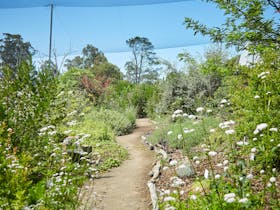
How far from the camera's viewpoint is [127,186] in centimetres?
461

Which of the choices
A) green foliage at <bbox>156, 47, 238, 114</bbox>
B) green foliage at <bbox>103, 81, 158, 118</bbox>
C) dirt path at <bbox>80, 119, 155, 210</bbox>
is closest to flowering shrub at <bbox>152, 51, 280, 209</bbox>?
dirt path at <bbox>80, 119, 155, 210</bbox>

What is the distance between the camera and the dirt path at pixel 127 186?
385 cm

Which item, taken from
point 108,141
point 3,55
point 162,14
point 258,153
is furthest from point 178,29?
point 258,153

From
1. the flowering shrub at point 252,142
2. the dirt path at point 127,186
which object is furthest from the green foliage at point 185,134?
the flowering shrub at point 252,142

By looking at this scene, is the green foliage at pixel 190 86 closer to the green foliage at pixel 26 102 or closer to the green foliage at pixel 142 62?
the green foliage at pixel 26 102

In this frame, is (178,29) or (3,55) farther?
(3,55)

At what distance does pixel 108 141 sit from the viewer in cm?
769

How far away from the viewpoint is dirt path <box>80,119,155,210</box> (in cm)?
385

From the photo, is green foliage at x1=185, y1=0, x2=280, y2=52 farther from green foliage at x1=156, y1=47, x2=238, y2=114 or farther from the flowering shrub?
green foliage at x1=156, y1=47, x2=238, y2=114

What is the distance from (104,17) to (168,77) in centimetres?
279

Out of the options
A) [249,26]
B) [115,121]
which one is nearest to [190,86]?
[115,121]

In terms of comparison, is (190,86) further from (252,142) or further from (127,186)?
(252,142)

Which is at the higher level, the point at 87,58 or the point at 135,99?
the point at 87,58

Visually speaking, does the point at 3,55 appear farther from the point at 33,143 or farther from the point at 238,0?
the point at 238,0
